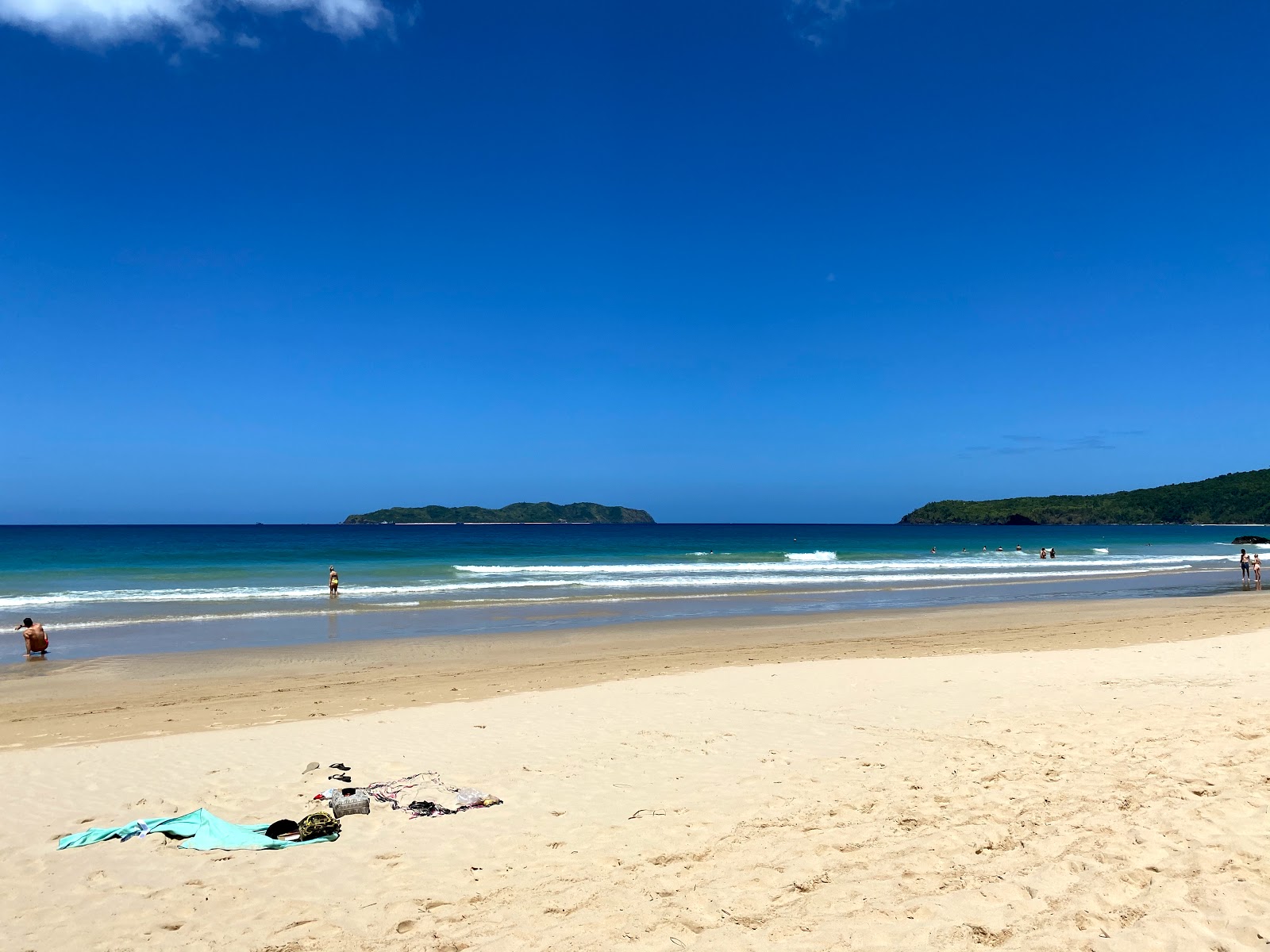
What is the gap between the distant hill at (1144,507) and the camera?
13550 centimetres

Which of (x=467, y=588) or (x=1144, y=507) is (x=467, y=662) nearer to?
(x=467, y=588)

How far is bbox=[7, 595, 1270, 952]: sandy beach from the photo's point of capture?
13.7 ft

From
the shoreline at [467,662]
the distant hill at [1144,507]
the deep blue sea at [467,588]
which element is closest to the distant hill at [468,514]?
the distant hill at [1144,507]

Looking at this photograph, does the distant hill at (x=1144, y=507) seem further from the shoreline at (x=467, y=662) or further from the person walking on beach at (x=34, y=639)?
the person walking on beach at (x=34, y=639)

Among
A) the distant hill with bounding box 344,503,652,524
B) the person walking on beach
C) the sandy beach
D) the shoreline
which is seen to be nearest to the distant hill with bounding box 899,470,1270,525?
the distant hill with bounding box 344,503,652,524

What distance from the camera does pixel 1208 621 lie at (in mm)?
19078

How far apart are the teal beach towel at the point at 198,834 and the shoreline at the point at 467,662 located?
3.62 meters

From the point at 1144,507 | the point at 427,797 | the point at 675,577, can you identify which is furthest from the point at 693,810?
the point at 1144,507

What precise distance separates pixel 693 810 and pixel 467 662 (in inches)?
360

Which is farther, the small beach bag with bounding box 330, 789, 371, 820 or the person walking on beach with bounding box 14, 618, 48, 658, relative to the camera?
the person walking on beach with bounding box 14, 618, 48, 658

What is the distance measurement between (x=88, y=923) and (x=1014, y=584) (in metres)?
33.7

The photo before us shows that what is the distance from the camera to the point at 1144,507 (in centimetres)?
15038

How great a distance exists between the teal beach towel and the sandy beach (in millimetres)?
109

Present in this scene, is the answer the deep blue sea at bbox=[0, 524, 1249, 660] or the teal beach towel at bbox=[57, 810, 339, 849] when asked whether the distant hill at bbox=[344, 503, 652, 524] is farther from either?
the teal beach towel at bbox=[57, 810, 339, 849]
